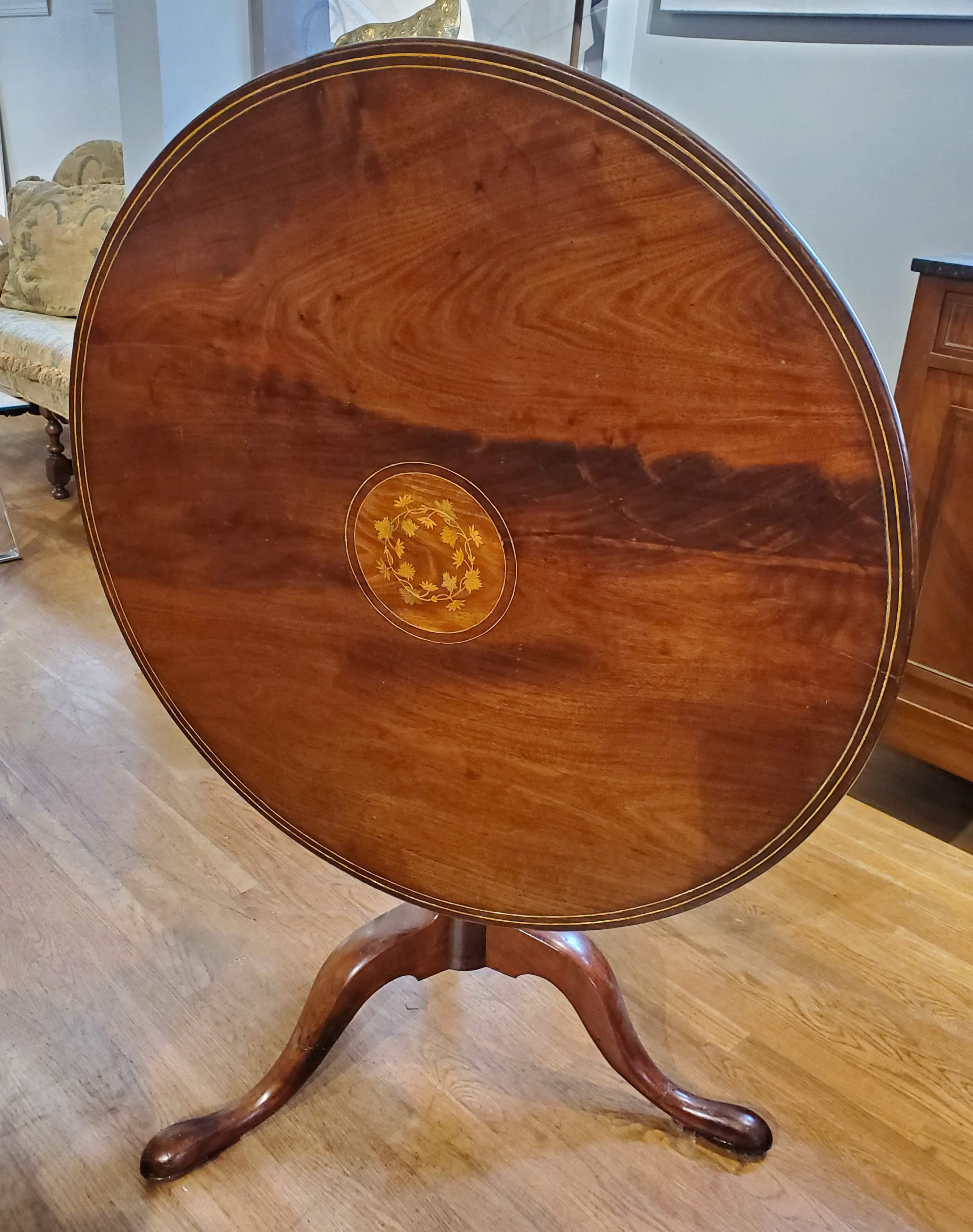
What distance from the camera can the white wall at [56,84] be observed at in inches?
164

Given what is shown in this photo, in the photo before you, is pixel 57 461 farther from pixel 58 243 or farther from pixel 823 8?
pixel 823 8

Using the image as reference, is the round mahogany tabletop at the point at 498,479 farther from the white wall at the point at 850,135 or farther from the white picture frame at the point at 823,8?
the white picture frame at the point at 823,8

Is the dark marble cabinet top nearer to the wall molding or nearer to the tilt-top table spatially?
the wall molding

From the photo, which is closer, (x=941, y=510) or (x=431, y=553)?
(x=431, y=553)

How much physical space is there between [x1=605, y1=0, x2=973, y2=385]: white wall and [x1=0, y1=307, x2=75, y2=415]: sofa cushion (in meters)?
1.54

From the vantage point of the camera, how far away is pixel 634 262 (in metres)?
0.65

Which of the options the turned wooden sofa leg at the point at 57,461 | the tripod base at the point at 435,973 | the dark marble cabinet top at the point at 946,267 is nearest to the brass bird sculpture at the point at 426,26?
the dark marble cabinet top at the point at 946,267

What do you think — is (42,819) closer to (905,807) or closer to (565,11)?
(905,807)

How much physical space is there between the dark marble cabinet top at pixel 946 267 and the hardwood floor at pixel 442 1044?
0.88 m

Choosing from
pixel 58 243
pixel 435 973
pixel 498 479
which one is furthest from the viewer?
pixel 58 243

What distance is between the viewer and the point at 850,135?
182cm

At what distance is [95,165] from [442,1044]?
3148 millimetres

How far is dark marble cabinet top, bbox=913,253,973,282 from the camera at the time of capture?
4.56 ft

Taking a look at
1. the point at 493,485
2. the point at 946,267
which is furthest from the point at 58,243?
the point at 493,485
